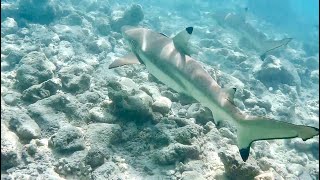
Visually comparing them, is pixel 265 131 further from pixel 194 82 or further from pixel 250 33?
pixel 250 33

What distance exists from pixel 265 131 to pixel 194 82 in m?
1.72

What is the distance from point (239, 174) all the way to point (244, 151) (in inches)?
24.5

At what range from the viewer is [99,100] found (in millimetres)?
7078

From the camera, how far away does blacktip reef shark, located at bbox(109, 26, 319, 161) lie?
455 cm

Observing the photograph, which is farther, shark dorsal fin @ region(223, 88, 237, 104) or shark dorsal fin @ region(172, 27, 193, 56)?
shark dorsal fin @ region(172, 27, 193, 56)

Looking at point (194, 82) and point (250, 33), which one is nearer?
point (194, 82)

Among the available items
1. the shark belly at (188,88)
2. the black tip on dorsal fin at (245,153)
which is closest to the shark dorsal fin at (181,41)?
the shark belly at (188,88)

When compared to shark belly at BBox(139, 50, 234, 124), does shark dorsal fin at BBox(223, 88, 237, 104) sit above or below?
above

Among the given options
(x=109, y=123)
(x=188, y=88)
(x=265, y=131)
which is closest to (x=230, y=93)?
(x=188, y=88)

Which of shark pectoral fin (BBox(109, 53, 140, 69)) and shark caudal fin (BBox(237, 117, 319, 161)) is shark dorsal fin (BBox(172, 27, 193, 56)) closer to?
shark pectoral fin (BBox(109, 53, 140, 69))

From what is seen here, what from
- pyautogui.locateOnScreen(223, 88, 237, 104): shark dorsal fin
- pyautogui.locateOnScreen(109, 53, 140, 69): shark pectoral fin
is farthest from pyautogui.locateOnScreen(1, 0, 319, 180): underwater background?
pyautogui.locateOnScreen(223, 88, 237, 104): shark dorsal fin

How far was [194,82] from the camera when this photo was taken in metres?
5.81

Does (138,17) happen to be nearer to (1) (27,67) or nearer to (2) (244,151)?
(1) (27,67)

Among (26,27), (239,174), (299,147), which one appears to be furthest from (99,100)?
(26,27)
